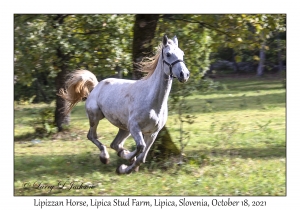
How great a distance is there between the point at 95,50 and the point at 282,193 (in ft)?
18.0

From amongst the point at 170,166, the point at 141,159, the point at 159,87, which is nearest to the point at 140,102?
the point at 159,87

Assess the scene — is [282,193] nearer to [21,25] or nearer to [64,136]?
[21,25]

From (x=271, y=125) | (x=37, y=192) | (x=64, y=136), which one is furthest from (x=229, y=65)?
(x=37, y=192)

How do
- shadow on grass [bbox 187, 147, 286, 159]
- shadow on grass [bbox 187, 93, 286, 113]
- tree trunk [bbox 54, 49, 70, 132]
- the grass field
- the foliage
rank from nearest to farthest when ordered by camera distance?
the grass field → the foliage → shadow on grass [bbox 187, 147, 286, 159] → tree trunk [bbox 54, 49, 70, 132] → shadow on grass [bbox 187, 93, 286, 113]

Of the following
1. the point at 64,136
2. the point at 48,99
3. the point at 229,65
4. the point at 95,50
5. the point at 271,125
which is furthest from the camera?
the point at 229,65

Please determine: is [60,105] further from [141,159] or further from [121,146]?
[141,159]

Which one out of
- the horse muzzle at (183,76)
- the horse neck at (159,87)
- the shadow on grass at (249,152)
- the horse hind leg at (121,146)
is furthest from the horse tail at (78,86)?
the horse muzzle at (183,76)

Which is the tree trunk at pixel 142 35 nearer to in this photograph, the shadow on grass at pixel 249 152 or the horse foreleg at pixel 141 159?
the horse foreleg at pixel 141 159

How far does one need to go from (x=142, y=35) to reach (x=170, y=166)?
8.42ft

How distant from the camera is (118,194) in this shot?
716 cm

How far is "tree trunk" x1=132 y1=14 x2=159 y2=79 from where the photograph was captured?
8.63 meters

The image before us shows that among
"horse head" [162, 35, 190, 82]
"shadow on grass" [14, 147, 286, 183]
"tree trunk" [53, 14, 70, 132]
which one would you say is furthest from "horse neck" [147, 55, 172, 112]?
"tree trunk" [53, 14, 70, 132]

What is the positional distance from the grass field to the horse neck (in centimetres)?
143

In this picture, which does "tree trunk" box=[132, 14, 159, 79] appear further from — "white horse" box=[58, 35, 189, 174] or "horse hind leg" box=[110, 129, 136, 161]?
"horse hind leg" box=[110, 129, 136, 161]
